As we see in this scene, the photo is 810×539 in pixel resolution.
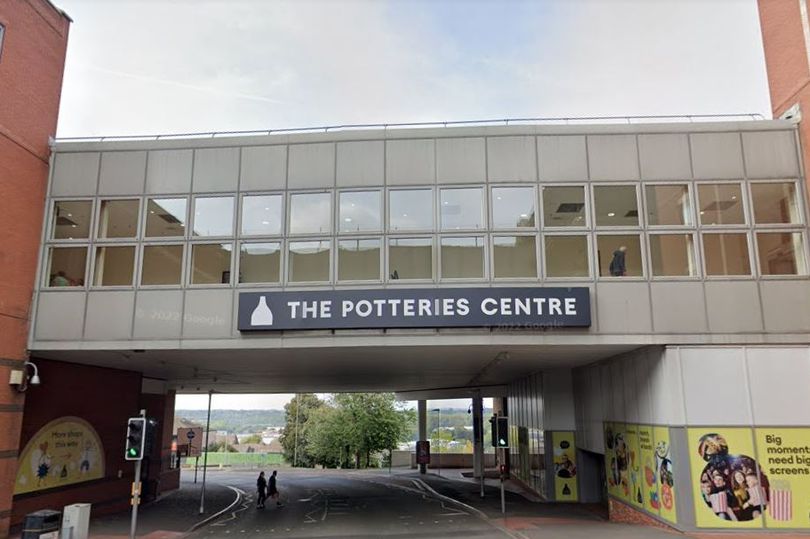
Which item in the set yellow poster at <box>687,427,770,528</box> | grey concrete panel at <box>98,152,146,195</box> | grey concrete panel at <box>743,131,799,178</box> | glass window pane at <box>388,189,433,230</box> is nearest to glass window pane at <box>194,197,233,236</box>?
grey concrete panel at <box>98,152,146,195</box>

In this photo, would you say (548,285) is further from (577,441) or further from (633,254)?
(577,441)

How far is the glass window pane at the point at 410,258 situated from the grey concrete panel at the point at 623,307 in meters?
4.81

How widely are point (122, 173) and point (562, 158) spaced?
1340 cm

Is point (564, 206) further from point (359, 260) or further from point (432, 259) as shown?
point (359, 260)

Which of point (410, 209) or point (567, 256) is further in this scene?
point (410, 209)

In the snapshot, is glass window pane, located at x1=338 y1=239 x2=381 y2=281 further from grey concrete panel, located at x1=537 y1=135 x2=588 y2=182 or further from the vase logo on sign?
grey concrete panel, located at x1=537 y1=135 x2=588 y2=182

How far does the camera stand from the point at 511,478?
1391 inches

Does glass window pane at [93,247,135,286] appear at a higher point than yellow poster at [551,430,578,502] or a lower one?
higher

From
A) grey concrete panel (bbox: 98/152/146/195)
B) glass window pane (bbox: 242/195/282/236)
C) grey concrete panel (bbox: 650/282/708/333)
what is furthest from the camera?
grey concrete panel (bbox: 98/152/146/195)

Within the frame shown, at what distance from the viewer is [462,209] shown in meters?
18.3

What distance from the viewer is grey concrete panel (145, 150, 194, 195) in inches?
747

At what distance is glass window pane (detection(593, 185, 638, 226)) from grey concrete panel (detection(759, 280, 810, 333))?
12.9 ft

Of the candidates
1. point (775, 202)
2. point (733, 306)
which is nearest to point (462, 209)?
point (733, 306)

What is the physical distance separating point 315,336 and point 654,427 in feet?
31.9
